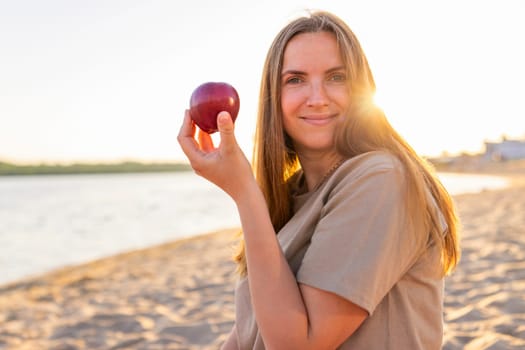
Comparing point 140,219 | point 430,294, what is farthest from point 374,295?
point 140,219

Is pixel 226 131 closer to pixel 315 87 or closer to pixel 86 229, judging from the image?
pixel 315 87

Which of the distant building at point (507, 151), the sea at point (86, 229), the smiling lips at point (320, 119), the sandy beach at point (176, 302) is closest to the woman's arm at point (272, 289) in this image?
the smiling lips at point (320, 119)

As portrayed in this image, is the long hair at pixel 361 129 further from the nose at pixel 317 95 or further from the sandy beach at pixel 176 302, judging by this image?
the sandy beach at pixel 176 302

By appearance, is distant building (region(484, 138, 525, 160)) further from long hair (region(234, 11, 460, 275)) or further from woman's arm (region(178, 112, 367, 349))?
woman's arm (region(178, 112, 367, 349))

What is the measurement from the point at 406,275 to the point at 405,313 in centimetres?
11

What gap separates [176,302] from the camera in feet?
16.2

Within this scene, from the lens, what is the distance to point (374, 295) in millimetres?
1311

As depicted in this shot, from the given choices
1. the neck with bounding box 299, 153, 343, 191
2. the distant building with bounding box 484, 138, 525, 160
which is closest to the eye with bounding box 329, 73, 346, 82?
the neck with bounding box 299, 153, 343, 191

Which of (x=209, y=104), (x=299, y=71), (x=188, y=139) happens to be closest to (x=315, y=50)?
(x=299, y=71)

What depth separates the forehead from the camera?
1.64 metres

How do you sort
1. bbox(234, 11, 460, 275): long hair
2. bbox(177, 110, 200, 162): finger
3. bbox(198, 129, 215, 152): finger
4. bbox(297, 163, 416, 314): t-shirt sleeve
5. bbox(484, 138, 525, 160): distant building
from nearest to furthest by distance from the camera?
bbox(297, 163, 416, 314): t-shirt sleeve, bbox(234, 11, 460, 275): long hair, bbox(177, 110, 200, 162): finger, bbox(198, 129, 215, 152): finger, bbox(484, 138, 525, 160): distant building

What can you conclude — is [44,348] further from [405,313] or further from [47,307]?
→ [405,313]

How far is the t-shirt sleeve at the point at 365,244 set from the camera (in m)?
1.30

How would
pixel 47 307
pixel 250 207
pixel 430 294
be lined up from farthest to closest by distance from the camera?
pixel 47 307
pixel 430 294
pixel 250 207
